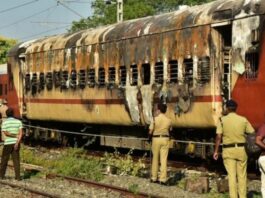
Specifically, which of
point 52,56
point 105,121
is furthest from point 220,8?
point 52,56

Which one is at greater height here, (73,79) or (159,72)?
(159,72)

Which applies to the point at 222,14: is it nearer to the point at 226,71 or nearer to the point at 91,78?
the point at 226,71

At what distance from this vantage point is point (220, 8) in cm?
1365

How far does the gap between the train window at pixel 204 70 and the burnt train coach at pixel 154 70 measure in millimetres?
21

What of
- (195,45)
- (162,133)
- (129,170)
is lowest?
(129,170)

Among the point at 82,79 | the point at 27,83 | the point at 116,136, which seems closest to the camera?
the point at 116,136

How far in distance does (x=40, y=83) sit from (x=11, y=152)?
7.12 m

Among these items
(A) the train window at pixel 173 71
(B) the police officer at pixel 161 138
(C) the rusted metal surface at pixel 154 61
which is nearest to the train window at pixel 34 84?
(C) the rusted metal surface at pixel 154 61

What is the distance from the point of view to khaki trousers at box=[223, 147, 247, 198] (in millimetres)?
10047

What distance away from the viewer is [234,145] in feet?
33.0

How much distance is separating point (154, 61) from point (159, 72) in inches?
12.8

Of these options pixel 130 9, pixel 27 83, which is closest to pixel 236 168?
pixel 27 83

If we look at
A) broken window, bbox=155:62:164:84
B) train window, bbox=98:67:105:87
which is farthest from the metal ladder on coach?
train window, bbox=98:67:105:87

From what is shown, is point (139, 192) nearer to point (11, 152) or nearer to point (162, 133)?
point (162, 133)
